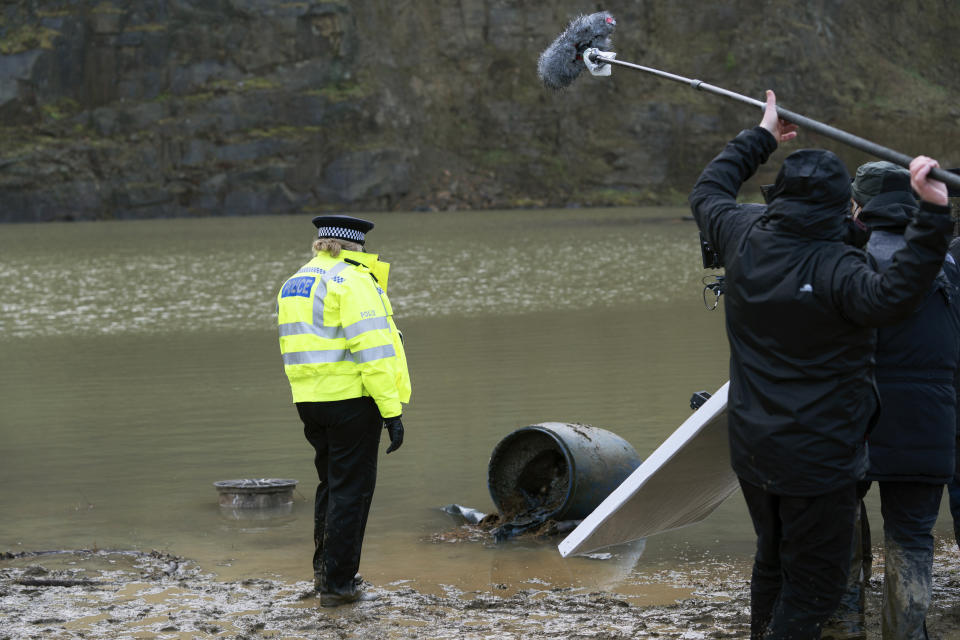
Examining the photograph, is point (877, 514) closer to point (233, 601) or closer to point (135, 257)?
point (233, 601)

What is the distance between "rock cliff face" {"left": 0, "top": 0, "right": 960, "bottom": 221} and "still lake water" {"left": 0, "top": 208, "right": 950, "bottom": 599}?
39.4m

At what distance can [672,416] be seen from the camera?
1101 centimetres

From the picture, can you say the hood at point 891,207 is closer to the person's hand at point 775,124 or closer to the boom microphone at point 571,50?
the person's hand at point 775,124

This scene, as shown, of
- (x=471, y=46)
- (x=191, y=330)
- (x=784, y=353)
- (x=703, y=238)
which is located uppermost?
(x=471, y=46)

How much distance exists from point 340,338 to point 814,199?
8.28ft

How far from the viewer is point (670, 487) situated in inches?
237

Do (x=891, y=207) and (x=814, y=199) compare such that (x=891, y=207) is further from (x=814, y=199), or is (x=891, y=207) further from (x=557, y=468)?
(x=557, y=468)

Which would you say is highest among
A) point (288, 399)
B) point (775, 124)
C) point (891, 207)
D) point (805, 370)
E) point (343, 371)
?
point (775, 124)

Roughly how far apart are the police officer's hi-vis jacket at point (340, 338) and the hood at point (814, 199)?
2.24 meters

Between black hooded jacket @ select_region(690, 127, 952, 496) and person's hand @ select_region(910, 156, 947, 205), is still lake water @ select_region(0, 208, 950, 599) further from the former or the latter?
person's hand @ select_region(910, 156, 947, 205)

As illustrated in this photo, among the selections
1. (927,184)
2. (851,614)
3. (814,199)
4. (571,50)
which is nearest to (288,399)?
(571,50)

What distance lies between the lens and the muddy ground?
5348 millimetres

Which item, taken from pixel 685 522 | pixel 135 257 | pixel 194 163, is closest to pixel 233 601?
pixel 685 522

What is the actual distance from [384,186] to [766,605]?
68.0 meters
